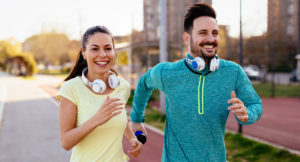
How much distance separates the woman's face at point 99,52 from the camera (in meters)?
2.04

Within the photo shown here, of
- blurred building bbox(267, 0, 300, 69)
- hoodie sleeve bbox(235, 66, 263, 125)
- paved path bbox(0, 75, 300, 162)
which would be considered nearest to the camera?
hoodie sleeve bbox(235, 66, 263, 125)

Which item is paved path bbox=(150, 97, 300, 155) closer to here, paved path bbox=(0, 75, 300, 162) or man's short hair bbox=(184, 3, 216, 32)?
paved path bbox=(0, 75, 300, 162)

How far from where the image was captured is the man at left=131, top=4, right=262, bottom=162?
2.04 metres

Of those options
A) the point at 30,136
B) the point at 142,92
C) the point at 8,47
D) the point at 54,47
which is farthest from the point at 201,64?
the point at 8,47

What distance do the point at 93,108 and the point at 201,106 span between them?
0.84 metres

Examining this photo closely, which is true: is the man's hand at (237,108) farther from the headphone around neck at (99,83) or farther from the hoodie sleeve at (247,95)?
the headphone around neck at (99,83)

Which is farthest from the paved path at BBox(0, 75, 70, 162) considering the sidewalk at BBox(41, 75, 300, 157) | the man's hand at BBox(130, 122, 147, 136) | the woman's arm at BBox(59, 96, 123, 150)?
the woman's arm at BBox(59, 96, 123, 150)

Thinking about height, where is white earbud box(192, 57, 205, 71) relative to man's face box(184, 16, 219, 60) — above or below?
below

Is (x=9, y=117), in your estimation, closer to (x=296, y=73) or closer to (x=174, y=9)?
(x=296, y=73)

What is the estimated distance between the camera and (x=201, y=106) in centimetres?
205

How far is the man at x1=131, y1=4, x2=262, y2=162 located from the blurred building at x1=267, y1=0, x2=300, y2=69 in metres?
43.2

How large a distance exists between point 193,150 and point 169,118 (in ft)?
1.09

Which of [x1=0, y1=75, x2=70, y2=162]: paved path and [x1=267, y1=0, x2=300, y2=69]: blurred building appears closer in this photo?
[x1=0, y1=75, x2=70, y2=162]: paved path

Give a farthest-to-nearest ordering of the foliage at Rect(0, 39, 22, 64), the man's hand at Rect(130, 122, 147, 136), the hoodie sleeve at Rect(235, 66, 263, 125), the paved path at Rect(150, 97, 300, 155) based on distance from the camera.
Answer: the foliage at Rect(0, 39, 22, 64) < the paved path at Rect(150, 97, 300, 155) < the man's hand at Rect(130, 122, 147, 136) < the hoodie sleeve at Rect(235, 66, 263, 125)
